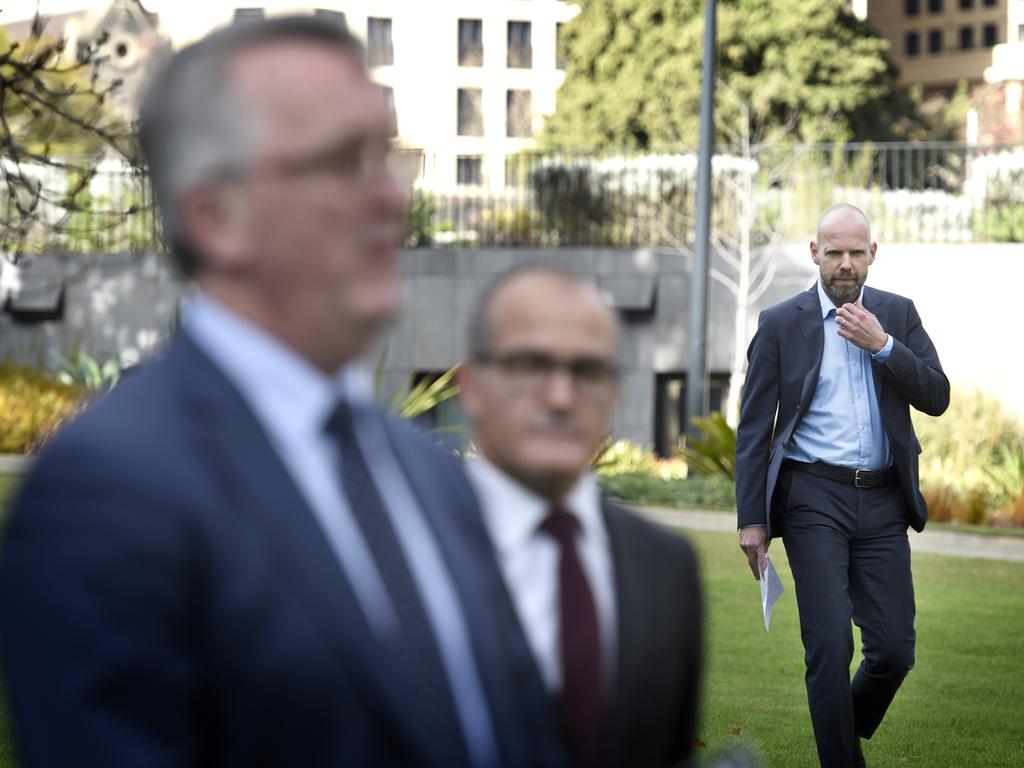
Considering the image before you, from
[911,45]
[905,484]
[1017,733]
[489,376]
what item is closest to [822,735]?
[905,484]

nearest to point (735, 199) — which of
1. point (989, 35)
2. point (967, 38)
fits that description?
point (967, 38)

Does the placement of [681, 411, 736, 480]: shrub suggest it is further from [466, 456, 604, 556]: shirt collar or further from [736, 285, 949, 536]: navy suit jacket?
[466, 456, 604, 556]: shirt collar

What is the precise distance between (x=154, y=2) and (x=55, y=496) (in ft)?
211

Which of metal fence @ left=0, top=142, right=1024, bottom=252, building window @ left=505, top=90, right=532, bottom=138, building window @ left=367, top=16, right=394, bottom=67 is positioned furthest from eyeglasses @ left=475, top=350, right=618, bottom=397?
building window @ left=367, top=16, right=394, bottom=67

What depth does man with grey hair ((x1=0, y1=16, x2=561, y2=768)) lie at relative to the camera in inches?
64.2

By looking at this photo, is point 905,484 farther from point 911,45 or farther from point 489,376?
point 911,45

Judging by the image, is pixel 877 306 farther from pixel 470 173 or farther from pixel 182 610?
pixel 470 173

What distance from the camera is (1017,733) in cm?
796

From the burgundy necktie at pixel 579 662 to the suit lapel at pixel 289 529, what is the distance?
30cm

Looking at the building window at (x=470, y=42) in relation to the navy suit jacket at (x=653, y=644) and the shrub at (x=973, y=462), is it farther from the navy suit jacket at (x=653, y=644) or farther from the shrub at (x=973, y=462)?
the navy suit jacket at (x=653, y=644)

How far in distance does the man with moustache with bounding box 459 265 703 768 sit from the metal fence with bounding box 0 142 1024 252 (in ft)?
74.1

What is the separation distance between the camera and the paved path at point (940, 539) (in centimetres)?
1434

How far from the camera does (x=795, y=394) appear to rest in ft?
21.5

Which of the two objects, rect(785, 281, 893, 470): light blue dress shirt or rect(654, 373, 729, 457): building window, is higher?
rect(785, 281, 893, 470): light blue dress shirt
